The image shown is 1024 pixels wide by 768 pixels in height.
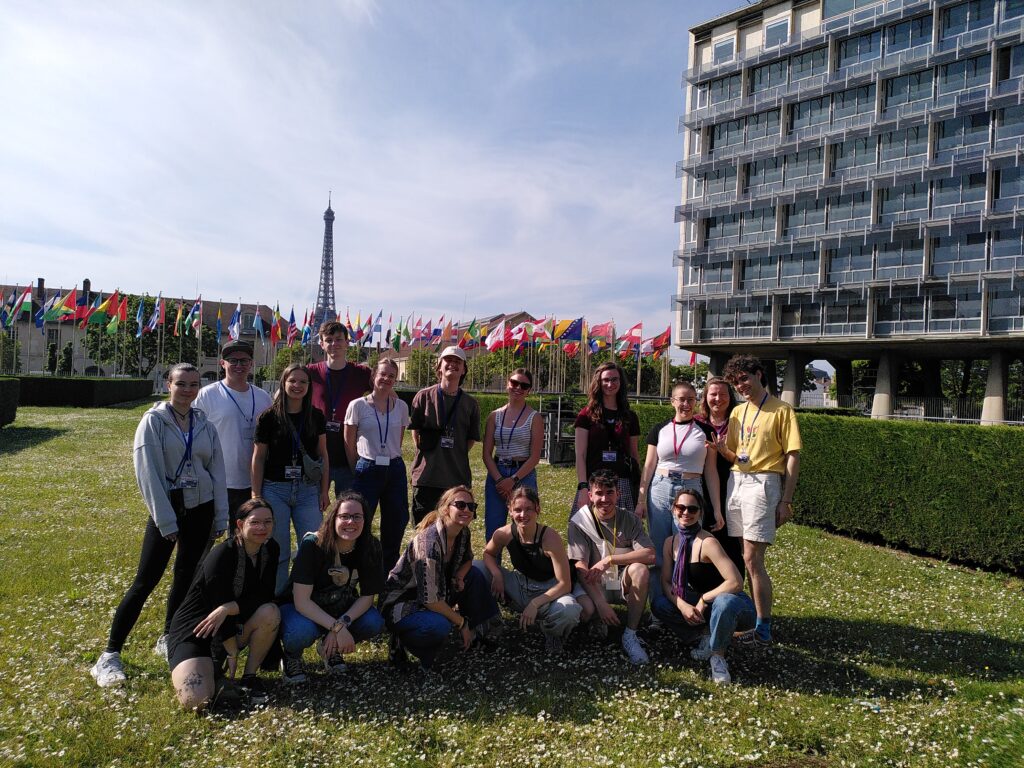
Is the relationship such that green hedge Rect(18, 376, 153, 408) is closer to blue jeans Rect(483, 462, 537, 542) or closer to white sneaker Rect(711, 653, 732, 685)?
blue jeans Rect(483, 462, 537, 542)

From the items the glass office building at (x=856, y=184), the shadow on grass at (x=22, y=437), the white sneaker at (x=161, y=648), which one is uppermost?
the glass office building at (x=856, y=184)

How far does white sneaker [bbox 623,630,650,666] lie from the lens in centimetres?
468

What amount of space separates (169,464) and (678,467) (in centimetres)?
369

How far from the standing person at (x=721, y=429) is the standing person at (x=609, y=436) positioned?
62cm

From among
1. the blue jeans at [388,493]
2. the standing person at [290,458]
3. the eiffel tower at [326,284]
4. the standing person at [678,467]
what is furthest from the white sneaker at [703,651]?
the eiffel tower at [326,284]

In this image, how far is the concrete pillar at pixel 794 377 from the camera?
39281 millimetres

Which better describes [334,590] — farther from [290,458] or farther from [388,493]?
[388,493]

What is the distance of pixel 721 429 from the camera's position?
5398 millimetres

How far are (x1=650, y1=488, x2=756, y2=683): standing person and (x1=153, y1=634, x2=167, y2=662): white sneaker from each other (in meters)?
3.56

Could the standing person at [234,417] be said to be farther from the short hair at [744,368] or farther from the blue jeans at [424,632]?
the short hair at [744,368]

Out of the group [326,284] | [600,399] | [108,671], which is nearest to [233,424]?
[108,671]

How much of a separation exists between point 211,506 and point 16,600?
2754mm

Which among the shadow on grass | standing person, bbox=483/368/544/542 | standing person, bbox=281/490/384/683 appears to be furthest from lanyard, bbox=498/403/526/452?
the shadow on grass

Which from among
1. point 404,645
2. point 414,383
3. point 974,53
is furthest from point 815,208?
point 404,645
